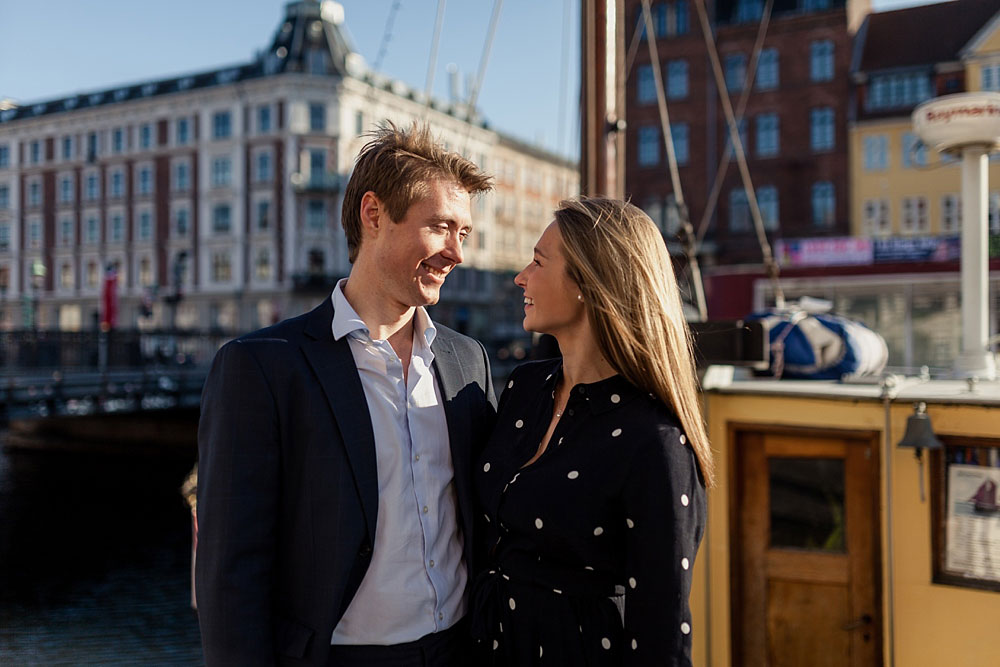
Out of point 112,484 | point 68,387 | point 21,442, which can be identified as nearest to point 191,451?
point 112,484

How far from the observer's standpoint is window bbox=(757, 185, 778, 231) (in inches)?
1344

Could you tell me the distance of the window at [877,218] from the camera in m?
32.2

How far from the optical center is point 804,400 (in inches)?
157

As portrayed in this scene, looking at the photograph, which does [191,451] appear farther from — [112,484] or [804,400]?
[804,400]

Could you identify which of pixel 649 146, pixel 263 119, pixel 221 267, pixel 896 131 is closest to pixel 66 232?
pixel 221 267

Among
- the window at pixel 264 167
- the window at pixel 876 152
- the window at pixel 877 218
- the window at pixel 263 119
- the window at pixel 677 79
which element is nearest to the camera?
the window at pixel 877 218

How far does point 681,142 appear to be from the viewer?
35344 mm

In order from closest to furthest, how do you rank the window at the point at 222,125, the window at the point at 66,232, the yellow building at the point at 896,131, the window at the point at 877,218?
the yellow building at the point at 896,131, the window at the point at 877,218, the window at the point at 66,232, the window at the point at 222,125

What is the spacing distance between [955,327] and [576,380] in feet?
39.9

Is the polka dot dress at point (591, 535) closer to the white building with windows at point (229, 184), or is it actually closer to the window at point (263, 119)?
the white building with windows at point (229, 184)

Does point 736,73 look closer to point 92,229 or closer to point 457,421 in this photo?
point 92,229

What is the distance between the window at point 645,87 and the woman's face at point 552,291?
115 ft

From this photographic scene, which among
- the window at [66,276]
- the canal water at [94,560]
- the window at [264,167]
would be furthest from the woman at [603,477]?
the window at [66,276]

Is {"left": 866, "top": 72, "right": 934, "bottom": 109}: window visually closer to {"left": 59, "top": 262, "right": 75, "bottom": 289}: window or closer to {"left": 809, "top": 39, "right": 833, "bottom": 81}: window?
{"left": 809, "top": 39, "right": 833, "bottom": 81}: window
